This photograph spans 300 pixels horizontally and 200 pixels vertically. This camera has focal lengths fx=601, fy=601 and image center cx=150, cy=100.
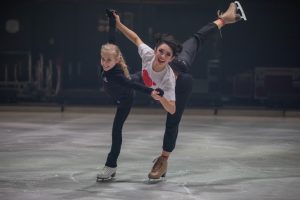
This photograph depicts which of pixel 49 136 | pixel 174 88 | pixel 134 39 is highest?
pixel 134 39

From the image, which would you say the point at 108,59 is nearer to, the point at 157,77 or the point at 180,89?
the point at 157,77

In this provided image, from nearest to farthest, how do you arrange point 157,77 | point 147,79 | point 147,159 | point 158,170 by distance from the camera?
point 157,77, point 147,79, point 158,170, point 147,159

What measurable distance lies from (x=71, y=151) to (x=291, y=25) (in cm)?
928

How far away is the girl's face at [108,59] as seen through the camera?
5988mm

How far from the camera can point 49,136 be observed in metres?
10.0

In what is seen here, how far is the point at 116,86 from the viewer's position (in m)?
6.29

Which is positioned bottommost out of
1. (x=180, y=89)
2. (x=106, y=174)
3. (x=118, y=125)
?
(x=106, y=174)

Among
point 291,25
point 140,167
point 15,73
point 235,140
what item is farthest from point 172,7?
point 140,167

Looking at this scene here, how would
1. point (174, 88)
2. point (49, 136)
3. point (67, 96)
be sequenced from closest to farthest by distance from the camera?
point (174, 88) < point (49, 136) < point (67, 96)

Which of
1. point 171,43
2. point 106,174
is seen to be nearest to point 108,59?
point 171,43

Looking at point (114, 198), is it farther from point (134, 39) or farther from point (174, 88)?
point (134, 39)

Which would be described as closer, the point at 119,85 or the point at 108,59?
the point at 108,59

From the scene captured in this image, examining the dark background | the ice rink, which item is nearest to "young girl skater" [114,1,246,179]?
the ice rink

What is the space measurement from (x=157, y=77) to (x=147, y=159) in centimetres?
200
